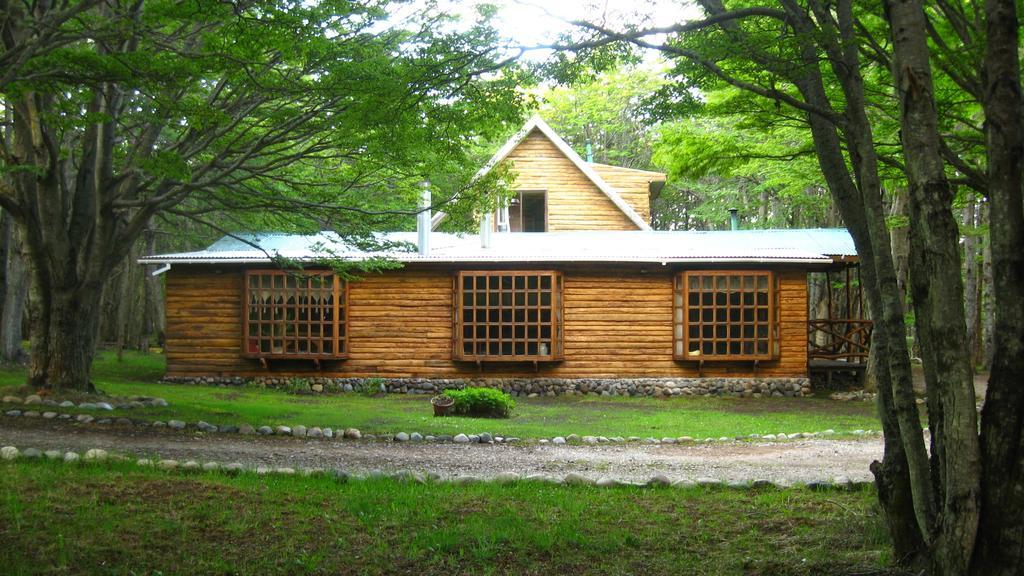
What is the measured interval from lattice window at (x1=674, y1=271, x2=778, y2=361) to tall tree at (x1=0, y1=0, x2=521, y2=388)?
307 inches

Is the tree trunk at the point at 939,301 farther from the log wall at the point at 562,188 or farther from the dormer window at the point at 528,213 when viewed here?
the dormer window at the point at 528,213

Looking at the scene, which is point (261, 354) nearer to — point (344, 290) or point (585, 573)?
point (344, 290)

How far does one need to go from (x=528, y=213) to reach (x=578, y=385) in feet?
33.0

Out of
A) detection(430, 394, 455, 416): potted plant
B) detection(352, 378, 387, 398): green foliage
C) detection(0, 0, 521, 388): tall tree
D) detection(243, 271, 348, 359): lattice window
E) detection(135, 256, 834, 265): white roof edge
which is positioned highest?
detection(0, 0, 521, 388): tall tree

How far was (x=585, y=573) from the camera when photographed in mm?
5465

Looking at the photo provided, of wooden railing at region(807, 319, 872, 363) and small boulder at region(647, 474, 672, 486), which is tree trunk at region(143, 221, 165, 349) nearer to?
wooden railing at region(807, 319, 872, 363)

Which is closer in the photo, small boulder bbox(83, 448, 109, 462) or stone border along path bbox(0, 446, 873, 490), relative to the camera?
stone border along path bbox(0, 446, 873, 490)

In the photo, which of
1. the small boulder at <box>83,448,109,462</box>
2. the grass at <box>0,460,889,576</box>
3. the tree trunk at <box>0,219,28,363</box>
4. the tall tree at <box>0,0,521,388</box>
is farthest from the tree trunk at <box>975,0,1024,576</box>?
the tree trunk at <box>0,219,28,363</box>

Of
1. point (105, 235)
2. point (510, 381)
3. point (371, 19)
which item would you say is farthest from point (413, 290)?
point (371, 19)

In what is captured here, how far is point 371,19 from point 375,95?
5.05m

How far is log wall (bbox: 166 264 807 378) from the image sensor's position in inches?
853

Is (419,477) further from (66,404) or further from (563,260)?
(563,260)

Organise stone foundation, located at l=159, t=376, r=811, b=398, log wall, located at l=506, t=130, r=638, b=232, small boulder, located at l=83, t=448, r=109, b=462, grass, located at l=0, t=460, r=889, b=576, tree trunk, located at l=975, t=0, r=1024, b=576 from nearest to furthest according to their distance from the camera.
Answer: tree trunk, located at l=975, t=0, r=1024, b=576 < grass, located at l=0, t=460, r=889, b=576 < small boulder, located at l=83, t=448, r=109, b=462 < stone foundation, located at l=159, t=376, r=811, b=398 < log wall, located at l=506, t=130, r=638, b=232

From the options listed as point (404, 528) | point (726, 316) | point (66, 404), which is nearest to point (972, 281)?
point (726, 316)
